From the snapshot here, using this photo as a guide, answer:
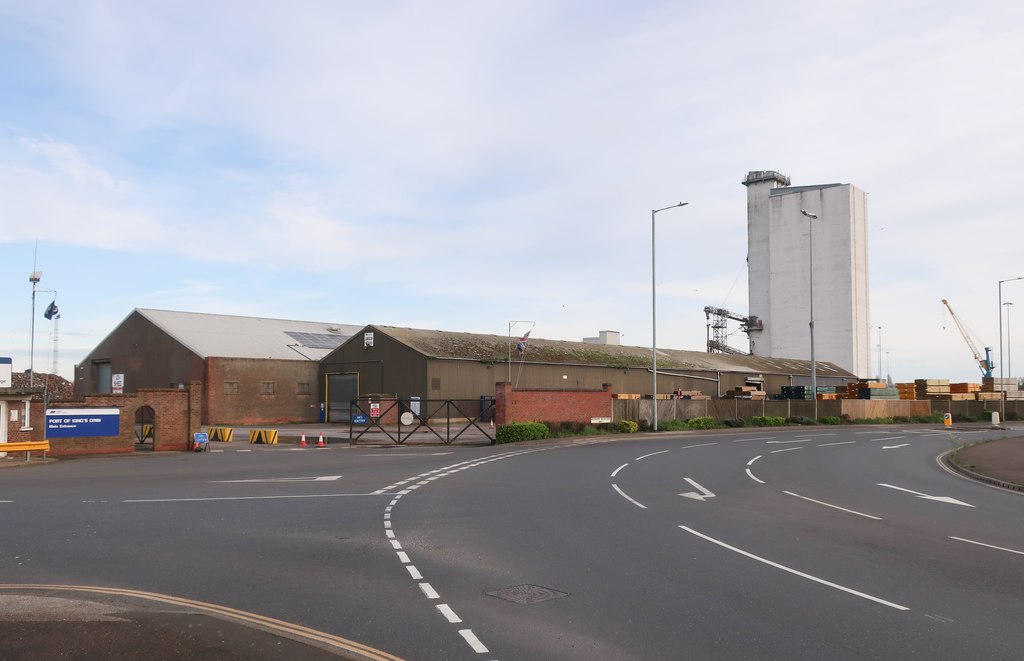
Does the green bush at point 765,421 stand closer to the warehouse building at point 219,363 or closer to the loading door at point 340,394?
the loading door at point 340,394

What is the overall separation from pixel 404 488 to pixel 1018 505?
45.8 feet

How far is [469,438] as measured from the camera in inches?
1629

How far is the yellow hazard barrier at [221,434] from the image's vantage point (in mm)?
42188

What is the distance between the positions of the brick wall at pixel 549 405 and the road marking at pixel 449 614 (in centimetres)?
3125

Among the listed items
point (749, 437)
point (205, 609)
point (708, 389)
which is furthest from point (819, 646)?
point (708, 389)

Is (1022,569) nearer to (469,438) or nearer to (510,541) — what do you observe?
(510,541)

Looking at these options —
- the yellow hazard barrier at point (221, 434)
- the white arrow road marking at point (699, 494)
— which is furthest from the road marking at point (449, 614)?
the yellow hazard barrier at point (221, 434)

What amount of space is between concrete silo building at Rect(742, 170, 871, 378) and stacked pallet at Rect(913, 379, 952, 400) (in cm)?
1746

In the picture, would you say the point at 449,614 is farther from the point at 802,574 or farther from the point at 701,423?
the point at 701,423

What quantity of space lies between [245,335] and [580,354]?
92.6 feet

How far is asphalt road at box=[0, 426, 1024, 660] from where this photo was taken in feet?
24.8

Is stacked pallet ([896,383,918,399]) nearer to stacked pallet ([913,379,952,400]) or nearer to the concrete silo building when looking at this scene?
stacked pallet ([913,379,952,400])

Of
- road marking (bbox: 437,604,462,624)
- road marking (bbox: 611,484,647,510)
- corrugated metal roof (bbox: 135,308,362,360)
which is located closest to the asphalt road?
road marking (bbox: 437,604,462,624)

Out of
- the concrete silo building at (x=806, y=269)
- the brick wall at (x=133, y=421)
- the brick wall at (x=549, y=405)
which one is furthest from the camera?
the concrete silo building at (x=806, y=269)
